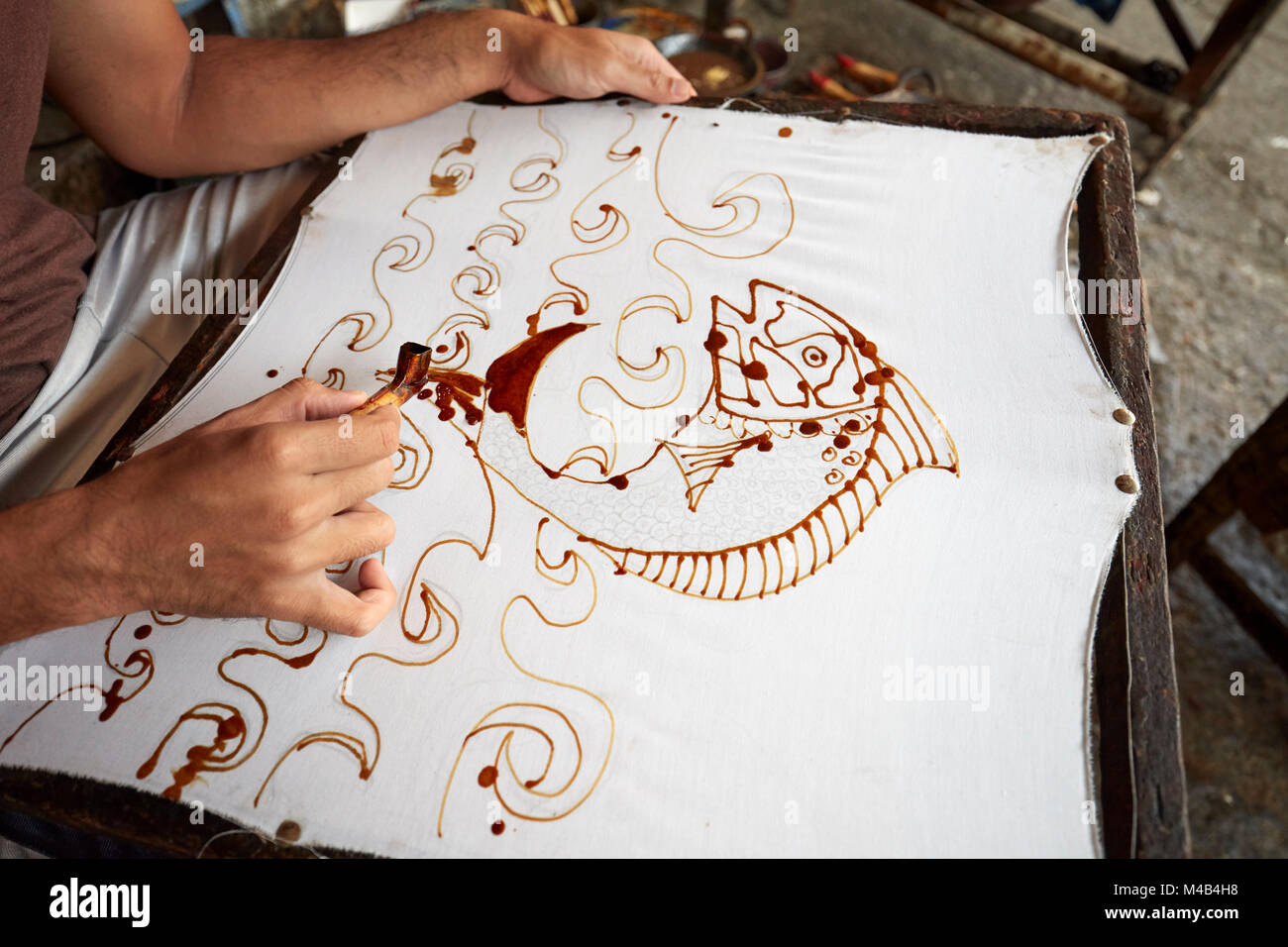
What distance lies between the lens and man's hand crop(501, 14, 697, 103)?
1260mm

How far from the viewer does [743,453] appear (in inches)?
36.8

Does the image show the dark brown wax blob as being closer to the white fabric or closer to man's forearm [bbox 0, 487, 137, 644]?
Answer: man's forearm [bbox 0, 487, 137, 644]

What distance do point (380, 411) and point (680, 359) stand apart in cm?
37

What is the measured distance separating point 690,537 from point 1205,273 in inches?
92.4

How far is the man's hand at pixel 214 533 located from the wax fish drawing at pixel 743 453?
187mm

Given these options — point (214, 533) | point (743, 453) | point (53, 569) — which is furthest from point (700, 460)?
point (53, 569)

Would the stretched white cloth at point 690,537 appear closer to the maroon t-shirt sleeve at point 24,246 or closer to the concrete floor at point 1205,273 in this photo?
the maroon t-shirt sleeve at point 24,246

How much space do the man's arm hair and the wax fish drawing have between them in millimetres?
573

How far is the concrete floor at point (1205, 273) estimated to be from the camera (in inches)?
65.1

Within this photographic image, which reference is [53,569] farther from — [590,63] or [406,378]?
[590,63]

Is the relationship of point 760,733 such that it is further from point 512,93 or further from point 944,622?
point 512,93

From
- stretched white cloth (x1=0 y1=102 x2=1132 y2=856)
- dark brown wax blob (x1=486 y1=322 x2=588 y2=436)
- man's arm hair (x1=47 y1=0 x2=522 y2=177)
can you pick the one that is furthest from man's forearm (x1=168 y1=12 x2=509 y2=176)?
dark brown wax blob (x1=486 y1=322 x2=588 y2=436)

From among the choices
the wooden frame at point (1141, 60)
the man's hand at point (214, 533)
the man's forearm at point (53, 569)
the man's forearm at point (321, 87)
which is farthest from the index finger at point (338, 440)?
the wooden frame at point (1141, 60)
